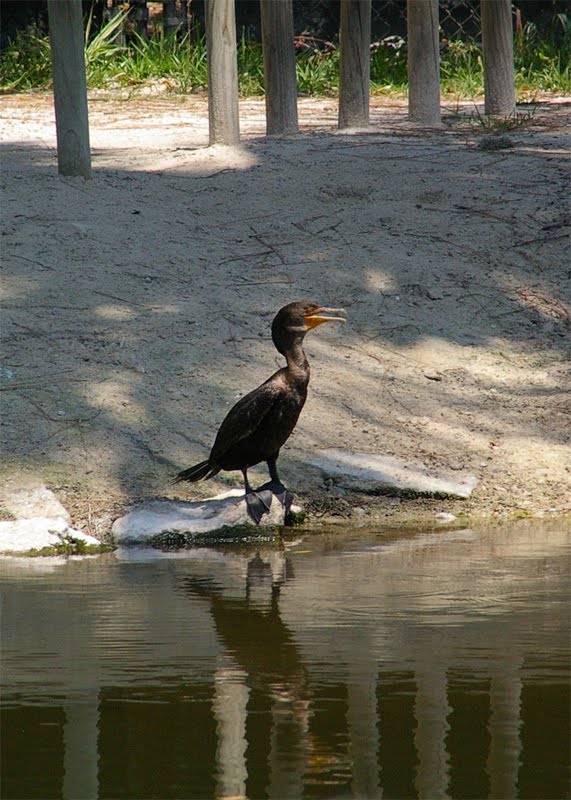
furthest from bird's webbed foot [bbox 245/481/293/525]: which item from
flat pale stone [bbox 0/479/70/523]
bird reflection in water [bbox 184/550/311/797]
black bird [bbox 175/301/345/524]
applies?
flat pale stone [bbox 0/479/70/523]

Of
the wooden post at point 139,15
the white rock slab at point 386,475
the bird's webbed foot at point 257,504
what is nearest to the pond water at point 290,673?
the bird's webbed foot at point 257,504

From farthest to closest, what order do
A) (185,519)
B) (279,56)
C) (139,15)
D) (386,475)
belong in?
(139,15) < (279,56) < (386,475) < (185,519)

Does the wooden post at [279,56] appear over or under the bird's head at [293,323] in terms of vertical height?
over

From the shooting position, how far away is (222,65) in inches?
359

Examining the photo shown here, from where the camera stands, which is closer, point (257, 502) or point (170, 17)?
point (257, 502)

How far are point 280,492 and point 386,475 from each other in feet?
2.12

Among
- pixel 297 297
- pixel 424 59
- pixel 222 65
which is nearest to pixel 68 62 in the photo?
pixel 222 65

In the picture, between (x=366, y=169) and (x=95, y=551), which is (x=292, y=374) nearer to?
(x=95, y=551)

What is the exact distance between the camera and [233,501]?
5.78 metres

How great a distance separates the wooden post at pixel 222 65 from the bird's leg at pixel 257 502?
14.1ft

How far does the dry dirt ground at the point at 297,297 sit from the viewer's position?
21.1ft

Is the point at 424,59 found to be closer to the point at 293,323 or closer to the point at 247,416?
the point at 293,323

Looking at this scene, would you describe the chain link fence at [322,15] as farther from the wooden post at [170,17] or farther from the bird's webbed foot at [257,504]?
the bird's webbed foot at [257,504]

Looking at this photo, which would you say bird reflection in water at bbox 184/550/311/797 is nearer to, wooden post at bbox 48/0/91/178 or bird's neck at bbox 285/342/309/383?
bird's neck at bbox 285/342/309/383
